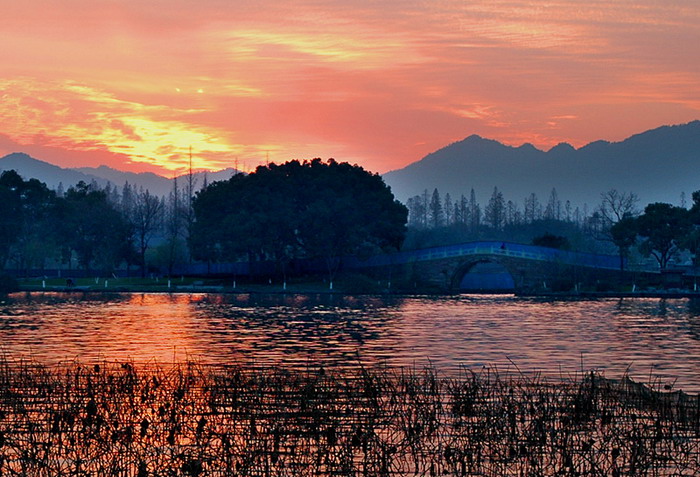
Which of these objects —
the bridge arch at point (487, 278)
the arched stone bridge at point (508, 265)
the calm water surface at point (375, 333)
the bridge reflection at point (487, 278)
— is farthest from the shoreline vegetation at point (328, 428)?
the bridge reflection at point (487, 278)

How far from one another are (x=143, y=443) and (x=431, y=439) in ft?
21.9

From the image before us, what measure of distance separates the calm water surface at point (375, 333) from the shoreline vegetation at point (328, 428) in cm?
987

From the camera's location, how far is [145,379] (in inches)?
1112

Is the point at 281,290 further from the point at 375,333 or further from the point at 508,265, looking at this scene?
the point at 375,333

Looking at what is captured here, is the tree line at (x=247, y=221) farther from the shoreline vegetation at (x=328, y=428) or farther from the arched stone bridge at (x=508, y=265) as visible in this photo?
the shoreline vegetation at (x=328, y=428)

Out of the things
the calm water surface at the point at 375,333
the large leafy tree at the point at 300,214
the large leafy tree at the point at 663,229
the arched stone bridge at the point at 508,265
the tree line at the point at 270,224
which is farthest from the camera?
the large leafy tree at the point at 300,214

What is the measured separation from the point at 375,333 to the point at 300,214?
57.8 metres

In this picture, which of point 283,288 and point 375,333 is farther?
point 283,288

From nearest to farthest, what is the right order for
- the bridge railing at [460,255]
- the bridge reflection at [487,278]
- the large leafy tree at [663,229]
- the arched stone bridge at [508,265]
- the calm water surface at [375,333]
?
the calm water surface at [375,333] → the arched stone bridge at [508,265] → the large leafy tree at [663,229] → the bridge railing at [460,255] → the bridge reflection at [487,278]

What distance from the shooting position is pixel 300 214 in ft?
372

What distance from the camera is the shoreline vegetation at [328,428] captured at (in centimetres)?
1933

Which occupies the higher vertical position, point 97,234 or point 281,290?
point 97,234

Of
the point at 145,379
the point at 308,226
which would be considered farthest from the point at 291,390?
the point at 308,226

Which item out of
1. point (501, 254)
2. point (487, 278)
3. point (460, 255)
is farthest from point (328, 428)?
point (487, 278)
